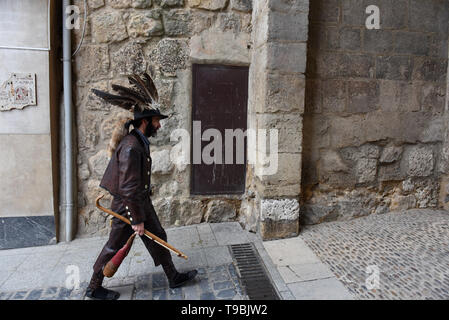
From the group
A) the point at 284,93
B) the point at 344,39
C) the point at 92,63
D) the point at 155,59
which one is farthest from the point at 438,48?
the point at 92,63

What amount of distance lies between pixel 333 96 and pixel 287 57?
2.61 ft

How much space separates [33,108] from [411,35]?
4.45m

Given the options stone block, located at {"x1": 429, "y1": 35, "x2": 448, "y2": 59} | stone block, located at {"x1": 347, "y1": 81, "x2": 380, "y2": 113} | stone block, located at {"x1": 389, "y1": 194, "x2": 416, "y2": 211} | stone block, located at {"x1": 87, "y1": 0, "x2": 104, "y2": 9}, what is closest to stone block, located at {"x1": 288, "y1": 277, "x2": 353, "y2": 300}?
stone block, located at {"x1": 389, "y1": 194, "x2": 416, "y2": 211}

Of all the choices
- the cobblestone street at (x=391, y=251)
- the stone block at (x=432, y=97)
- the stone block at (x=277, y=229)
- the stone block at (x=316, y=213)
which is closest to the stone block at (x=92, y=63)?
the stone block at (x=277, y=229)

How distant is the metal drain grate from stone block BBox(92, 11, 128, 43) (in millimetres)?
2693

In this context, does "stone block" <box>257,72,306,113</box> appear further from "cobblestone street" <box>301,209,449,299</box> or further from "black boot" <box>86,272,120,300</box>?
"black boot" <box>86,272,120,300</box>

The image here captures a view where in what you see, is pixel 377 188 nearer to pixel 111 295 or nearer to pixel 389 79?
pixel 389 79

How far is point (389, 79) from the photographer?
3533 millimetres

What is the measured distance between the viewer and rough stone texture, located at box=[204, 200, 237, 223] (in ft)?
12.0

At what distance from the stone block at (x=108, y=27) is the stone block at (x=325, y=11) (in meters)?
2.16

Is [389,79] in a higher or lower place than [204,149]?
higher

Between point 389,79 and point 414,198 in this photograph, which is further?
point 414,198

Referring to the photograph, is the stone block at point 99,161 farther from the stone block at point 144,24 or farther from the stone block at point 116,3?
the stone block at point 116,3

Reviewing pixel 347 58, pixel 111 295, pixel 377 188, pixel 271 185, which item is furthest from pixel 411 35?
pixel 111 295
